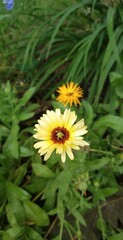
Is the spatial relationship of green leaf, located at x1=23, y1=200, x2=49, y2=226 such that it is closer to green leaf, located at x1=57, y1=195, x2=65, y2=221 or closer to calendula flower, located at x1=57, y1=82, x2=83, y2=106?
green leaf, located at x1=57, y1=195, x2=65, y2=221

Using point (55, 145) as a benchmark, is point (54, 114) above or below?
above

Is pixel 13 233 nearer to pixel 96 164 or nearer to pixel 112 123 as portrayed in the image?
pixel 96 164

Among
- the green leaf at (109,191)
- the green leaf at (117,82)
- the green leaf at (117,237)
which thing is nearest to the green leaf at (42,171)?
the green leaf at (109,191)

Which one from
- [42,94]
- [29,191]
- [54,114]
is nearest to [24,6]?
[42,94]

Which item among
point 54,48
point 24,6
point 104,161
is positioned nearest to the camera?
point 104,161

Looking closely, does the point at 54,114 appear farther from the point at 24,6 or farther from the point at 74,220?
the point at 24,6

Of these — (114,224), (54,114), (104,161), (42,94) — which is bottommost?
(114,224)

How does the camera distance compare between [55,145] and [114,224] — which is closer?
[55,145]

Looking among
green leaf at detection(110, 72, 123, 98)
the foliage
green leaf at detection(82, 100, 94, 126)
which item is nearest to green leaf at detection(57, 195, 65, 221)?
the foliage

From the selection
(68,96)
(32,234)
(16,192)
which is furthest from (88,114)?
(32,234)
